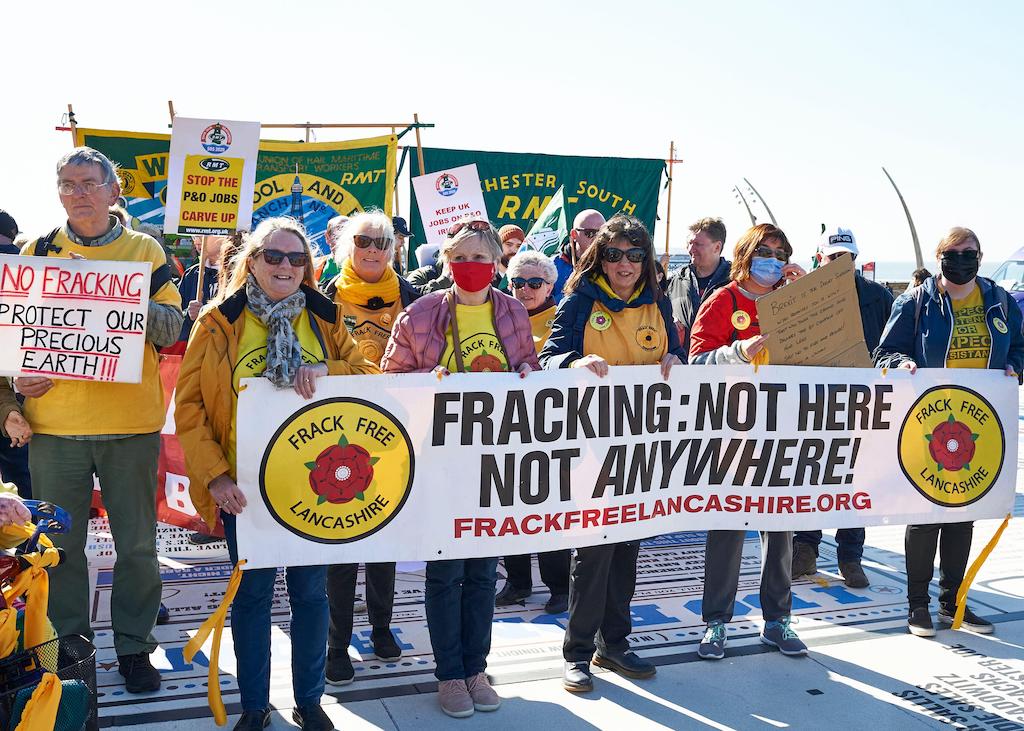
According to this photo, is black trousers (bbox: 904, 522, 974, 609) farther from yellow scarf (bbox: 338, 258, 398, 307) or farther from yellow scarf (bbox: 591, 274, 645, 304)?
yellow scarf (bbox: 338, 258, 398, 307)

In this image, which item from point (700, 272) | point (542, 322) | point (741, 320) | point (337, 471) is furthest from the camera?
point (700, 272)

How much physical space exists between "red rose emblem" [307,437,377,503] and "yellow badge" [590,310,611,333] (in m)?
1.12

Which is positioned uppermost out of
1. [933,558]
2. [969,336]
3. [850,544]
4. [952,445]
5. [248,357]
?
[969,336]

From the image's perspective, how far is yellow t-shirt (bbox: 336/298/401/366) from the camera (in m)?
4.35

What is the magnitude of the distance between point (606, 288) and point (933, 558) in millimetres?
2310

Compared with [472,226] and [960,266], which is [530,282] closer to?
[472,226]

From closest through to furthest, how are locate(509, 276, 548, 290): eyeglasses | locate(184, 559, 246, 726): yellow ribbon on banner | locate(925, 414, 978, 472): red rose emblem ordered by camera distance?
locate(184, 559, 246, 726): yellow ribbon on banner < locate(925, 414, 978, 472): red rose emblem < locate(509, 276, 548, 290): eyeglasses

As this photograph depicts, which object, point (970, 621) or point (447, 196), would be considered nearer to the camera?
point (970, 621)

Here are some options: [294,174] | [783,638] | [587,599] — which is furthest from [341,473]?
[294,174]

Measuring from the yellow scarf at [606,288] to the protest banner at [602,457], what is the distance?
1.02 ft

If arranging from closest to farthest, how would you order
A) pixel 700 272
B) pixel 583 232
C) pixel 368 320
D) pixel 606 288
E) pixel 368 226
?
pixel 606 288 → pixel 368 226 → pixel 368 320 → pixel 700 272 → pixel 583 232

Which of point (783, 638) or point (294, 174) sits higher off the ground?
point (294, 174)

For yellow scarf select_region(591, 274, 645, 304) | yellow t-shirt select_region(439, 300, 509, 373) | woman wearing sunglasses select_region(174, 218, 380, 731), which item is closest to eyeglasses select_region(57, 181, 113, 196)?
woman wearing sunglasses select_region(174, 218, 380, 731)

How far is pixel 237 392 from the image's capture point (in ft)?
10.8
